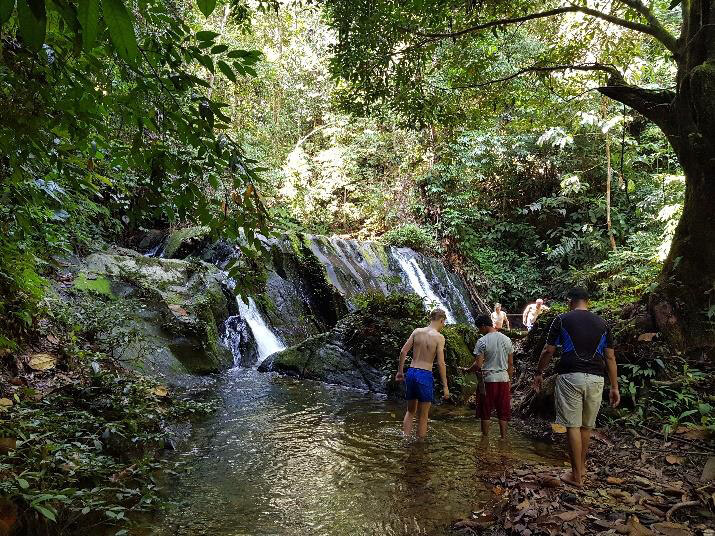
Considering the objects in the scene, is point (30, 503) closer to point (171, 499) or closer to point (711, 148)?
point (171, 499)

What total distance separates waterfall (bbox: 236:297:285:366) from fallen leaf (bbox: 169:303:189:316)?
2567mm

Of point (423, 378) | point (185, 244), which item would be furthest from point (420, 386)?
point (185, 244)

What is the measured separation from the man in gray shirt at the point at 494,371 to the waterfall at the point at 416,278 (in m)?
10.4

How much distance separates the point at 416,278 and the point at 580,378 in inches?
534

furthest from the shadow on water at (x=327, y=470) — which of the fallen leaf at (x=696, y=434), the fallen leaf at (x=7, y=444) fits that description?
the fallen leaf at (x=696, y=434)

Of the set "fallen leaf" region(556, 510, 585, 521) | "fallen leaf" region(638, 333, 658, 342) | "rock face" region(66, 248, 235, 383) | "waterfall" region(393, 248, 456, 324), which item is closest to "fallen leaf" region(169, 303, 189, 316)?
"rock face" region(66, 248, 235, 383)

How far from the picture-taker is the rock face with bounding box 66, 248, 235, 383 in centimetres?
828

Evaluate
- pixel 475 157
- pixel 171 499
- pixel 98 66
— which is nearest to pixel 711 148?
pixel 98 66

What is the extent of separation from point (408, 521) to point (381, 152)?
19.6 m

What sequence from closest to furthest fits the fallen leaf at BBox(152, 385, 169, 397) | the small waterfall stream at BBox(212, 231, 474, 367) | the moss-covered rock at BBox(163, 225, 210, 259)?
the fallen leaf at BBox(152, 385, 169, 397) → the small waterfall stream at BBox(212, 231, 474, 367) → the moss-covered rock at BBox(163, 225, 210, 259)

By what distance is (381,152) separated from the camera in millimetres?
22047

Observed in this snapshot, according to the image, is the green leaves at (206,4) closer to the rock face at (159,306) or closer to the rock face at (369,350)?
the rock face at (159,306)

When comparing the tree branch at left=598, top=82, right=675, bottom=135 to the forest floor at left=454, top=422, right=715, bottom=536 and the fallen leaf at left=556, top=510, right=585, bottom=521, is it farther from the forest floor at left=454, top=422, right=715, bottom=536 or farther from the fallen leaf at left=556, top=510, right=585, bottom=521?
the fallen leaf at left=556, top=510, right=585, bottom=521

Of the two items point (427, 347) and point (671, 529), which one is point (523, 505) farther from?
point (427, 347)
